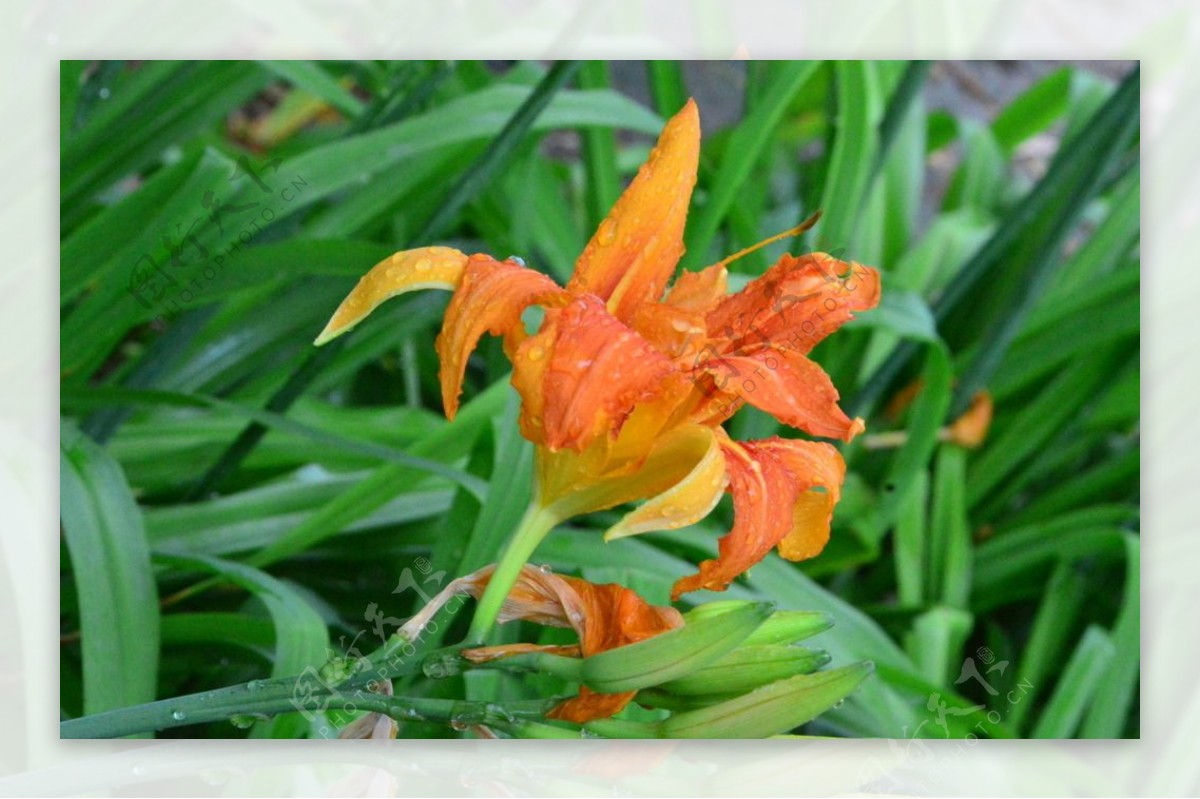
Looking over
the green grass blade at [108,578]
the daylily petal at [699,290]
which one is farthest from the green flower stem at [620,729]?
the green grass blade at [108,578]

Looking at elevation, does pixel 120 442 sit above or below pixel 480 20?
below

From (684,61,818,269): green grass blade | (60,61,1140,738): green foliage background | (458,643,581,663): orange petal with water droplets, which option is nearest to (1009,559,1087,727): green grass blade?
(60,61,1140,738): green foliage background

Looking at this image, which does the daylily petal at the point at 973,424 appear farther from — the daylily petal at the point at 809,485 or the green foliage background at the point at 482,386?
the daylily petal at the point at 809,485

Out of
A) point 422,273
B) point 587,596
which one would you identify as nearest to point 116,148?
point 422,273

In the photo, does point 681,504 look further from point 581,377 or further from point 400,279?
point 400,279

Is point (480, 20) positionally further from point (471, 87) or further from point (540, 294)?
point (540, 294)

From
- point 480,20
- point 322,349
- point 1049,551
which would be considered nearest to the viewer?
point 322,349

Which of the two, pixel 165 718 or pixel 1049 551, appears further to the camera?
pixel 1049 551
